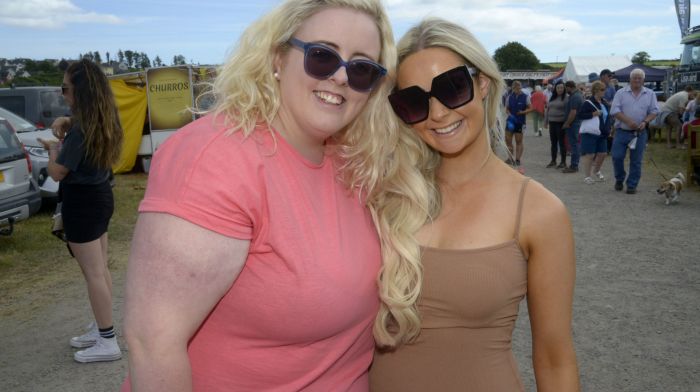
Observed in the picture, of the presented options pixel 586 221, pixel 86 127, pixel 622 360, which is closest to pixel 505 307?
pixel 622 360

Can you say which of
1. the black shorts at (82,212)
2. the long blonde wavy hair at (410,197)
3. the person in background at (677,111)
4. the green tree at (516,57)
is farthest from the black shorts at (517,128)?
the green tree at (516,57)

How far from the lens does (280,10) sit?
1.71 metres

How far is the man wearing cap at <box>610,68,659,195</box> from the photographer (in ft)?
33.0

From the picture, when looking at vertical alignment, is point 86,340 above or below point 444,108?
below

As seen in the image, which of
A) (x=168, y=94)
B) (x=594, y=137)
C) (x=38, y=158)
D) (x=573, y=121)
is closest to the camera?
(x=38, y=158)

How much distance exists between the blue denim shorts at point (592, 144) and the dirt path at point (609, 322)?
331cm

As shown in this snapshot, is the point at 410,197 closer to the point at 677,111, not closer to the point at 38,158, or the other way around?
the point at 38,158

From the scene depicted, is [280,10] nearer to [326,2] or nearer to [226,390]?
[326,2]

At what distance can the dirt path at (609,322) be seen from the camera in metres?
4.13

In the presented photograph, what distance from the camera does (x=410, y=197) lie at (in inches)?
83.1

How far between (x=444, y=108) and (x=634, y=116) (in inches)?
365

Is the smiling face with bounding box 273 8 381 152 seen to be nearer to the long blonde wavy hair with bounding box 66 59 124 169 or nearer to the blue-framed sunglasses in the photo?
the blue-framed sunglasses

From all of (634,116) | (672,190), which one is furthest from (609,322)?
(634,116)

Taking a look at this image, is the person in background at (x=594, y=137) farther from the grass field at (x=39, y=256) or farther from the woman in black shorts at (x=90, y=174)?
the woman in black shorts at (x=90, y=174)
